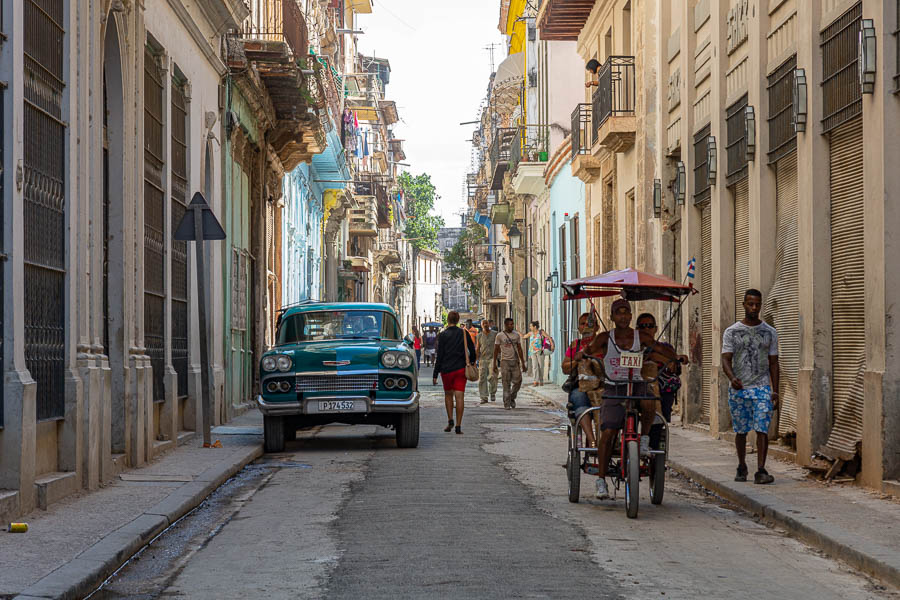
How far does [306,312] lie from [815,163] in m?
6.98

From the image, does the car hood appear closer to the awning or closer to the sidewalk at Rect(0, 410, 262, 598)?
the sidewalk at Rect(0, 410, 262, 598)

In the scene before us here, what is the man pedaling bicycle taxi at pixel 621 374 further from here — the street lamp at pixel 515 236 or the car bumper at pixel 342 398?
the street lamp at pixel 515 236

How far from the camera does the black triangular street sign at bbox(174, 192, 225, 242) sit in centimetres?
1523

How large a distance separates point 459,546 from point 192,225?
7775 mm

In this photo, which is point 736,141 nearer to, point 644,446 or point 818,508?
point 644,446

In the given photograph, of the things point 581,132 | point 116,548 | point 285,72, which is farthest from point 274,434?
point 581,132

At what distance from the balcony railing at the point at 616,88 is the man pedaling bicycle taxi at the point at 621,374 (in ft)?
48.9

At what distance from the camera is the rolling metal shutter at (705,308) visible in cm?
1950

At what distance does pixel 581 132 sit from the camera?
30453mm

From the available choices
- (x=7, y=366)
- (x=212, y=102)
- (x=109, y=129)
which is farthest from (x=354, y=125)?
(x=7, y=366)

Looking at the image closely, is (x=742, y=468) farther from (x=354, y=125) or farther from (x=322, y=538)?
(x=354, y=125)

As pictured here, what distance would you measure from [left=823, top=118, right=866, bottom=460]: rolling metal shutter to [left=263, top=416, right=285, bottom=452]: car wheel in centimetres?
650

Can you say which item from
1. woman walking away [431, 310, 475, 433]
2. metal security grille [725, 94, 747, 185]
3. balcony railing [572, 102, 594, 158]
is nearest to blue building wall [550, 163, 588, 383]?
balcony railing [572, 102, 594, 158]

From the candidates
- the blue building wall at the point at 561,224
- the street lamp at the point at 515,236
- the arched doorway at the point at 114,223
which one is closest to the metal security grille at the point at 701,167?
the arched doorway at the point at 114,223
